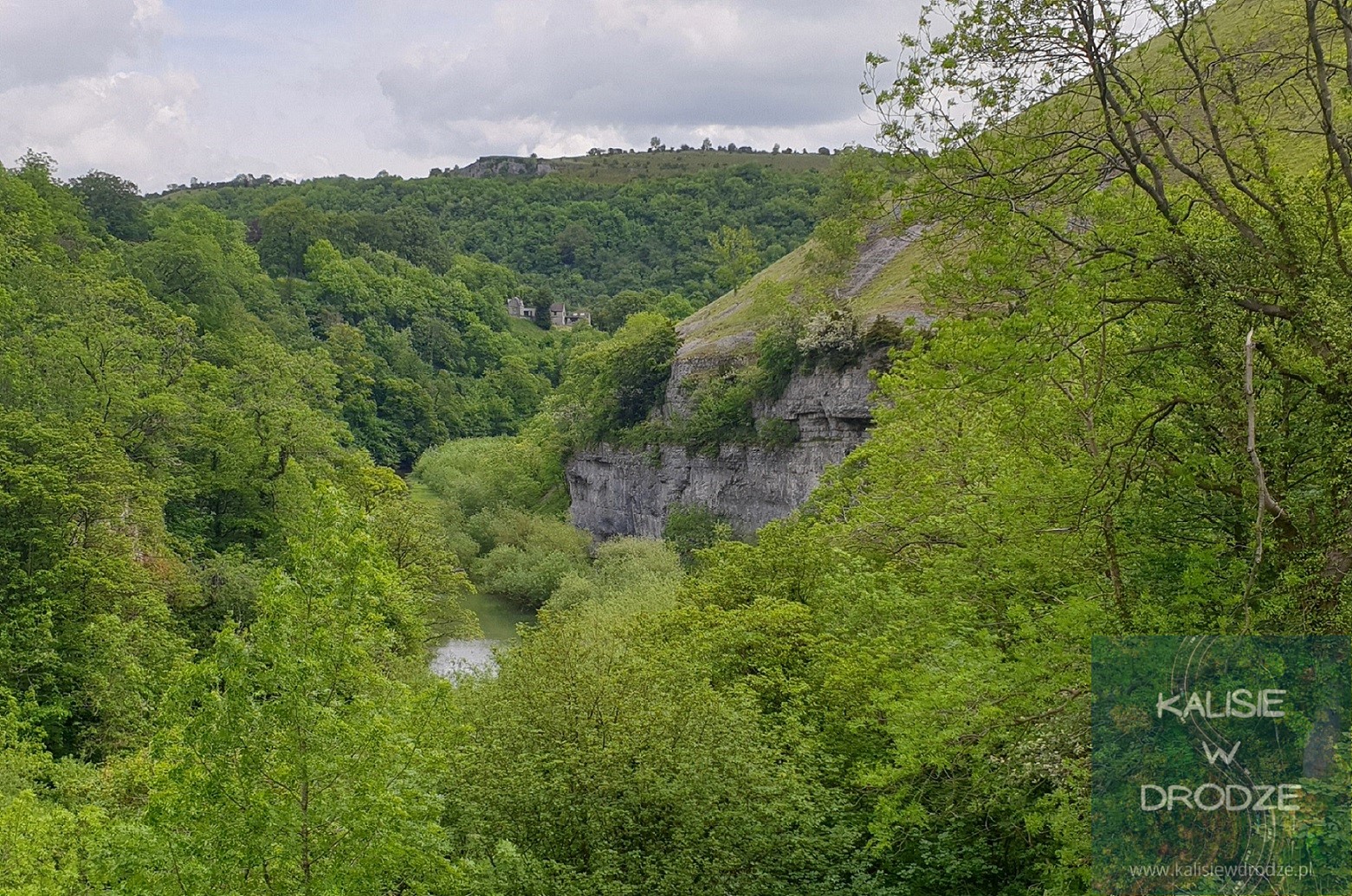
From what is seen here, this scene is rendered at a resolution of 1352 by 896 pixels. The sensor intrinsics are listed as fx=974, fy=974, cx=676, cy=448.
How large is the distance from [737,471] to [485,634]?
A: 13.3 metres

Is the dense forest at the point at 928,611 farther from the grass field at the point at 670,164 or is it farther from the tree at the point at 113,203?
the grass field at the point at 670,164

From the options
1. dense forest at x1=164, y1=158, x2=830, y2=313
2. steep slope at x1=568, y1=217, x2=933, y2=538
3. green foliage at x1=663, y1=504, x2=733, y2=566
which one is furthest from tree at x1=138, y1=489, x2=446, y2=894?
dense forest at x1=164, y1=158, x2=830, y2=313

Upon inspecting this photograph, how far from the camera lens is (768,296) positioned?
160 ft

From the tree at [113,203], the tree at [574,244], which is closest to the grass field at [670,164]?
the tree at [574,244]

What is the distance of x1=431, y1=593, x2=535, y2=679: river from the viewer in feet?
119

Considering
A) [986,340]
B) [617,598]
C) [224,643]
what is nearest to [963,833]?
[986,340]

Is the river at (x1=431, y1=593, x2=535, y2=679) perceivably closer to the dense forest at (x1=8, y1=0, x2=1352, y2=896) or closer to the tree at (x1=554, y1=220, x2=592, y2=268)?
the dense forest at (x1=8, y1=0, x2=1352, y2=896)

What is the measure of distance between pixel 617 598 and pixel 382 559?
20.0m

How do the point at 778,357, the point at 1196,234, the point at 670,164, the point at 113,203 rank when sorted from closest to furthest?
1. the point at 1196,234
2. the point at 778,357
3. the point at 113,203
4. the point at 670,164

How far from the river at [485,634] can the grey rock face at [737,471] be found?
8177 mm

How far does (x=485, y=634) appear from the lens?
42.1m

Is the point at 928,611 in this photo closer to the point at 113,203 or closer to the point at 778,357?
the point at 778,357

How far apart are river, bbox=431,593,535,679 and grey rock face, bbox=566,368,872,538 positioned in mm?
8177

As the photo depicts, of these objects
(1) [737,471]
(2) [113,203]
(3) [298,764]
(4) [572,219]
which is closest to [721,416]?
(1) [737,471]
